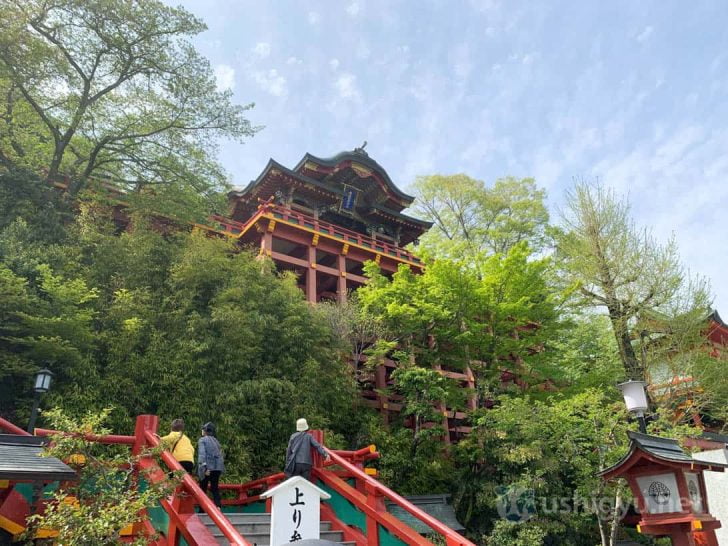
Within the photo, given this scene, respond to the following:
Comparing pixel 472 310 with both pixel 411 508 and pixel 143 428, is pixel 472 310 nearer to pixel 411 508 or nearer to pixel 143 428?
pixel 411 508

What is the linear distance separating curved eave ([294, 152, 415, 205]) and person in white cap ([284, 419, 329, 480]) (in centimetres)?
1623

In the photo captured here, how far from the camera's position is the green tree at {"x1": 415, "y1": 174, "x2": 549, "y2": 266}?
24.4 m

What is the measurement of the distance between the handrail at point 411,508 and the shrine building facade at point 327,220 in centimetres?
1076

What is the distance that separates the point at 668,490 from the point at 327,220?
1798 cm

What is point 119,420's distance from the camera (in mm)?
8406

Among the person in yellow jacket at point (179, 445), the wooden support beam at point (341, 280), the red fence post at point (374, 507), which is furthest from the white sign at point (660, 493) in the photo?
the wooden support beam at point (341, 280)

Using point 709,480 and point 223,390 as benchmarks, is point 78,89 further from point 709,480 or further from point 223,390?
point 709,480

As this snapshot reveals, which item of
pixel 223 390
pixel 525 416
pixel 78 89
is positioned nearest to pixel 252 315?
pixel 223 390

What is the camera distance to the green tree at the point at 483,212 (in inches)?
961

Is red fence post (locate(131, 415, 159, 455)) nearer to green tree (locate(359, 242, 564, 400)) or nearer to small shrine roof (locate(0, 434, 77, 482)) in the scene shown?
small shrine roof (locate(0, 434, 77, 482))

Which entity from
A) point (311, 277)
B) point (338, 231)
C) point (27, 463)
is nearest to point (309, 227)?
point (338, 231)

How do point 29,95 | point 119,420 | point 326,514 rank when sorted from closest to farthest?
point 326,514, point 119,420, point 29,95

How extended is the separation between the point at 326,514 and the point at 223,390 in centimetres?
444

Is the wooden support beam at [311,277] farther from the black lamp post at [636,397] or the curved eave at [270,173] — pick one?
the black lamp post at [636,397]
